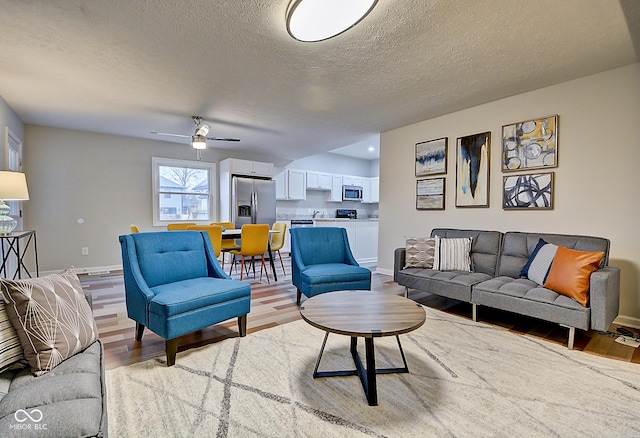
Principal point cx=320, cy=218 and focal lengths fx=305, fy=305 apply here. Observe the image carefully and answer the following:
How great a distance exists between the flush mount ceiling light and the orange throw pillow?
2.51 metres

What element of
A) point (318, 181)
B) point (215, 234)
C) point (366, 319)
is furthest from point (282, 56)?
point (318, 181)

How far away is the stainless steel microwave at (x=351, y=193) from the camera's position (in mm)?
8055

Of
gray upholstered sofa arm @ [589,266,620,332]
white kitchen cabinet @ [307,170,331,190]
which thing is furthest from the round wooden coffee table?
white kitchen cabinet @ [307,170,331,190]

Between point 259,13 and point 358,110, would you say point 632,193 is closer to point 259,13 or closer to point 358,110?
point 358,110

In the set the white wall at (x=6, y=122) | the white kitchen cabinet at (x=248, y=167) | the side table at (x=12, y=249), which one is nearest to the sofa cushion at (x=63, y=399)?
the side table at (x=12, y=249)

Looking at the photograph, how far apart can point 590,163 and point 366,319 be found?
3.00 m

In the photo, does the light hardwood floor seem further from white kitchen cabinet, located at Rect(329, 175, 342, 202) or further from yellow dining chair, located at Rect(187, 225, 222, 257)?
white kitchen cabinet, located at Rect(329, 175, 342, 202)

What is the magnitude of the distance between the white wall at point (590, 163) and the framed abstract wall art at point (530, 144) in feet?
0.22

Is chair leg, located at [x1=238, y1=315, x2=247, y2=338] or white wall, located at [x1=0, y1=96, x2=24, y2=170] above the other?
white wall, located at [x1=0, y1=96, x2=24, y2=170]

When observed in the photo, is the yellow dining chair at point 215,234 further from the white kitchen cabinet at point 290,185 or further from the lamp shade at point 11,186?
the white kitchen cabinet at point 290,185

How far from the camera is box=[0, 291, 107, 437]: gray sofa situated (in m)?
0.91

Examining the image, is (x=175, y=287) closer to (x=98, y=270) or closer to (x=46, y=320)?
(x=46, y=320)

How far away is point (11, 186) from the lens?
9.50ft

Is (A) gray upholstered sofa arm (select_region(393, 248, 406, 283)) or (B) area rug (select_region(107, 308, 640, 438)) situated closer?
(B) area rug (select_region(107, 308, 640, 438))
